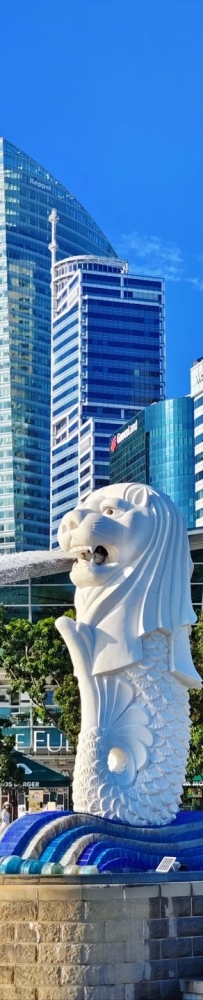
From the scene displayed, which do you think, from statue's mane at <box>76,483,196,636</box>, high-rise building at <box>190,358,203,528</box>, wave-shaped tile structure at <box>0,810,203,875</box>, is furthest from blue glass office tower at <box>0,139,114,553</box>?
wave-shaped tile structure at <box>0,810,203,875</box>

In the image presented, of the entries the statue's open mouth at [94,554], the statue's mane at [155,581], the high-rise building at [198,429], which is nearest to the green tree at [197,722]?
the statue's mane at [155,581]

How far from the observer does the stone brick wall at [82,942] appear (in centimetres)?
1377

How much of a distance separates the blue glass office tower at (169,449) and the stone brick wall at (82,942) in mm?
96188

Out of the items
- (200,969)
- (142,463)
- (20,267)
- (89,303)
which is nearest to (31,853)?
(200,969)

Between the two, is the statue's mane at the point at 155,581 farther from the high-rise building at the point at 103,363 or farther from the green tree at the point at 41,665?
the high-rise building at the point at 103,363

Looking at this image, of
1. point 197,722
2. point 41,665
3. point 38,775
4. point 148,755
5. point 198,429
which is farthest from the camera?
point 198,429

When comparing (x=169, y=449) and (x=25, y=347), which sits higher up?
(x=25, y=347)

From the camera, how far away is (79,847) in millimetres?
15133

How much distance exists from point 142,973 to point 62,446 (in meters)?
147

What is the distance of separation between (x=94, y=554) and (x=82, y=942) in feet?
16.8

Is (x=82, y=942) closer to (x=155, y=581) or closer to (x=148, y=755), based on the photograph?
(x=148, y=755)

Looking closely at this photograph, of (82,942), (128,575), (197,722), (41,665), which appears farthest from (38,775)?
(82,942)

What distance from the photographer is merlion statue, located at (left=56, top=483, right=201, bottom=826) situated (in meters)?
16.9

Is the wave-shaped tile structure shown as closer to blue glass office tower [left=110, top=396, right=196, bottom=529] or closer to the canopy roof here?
the canopy roof
